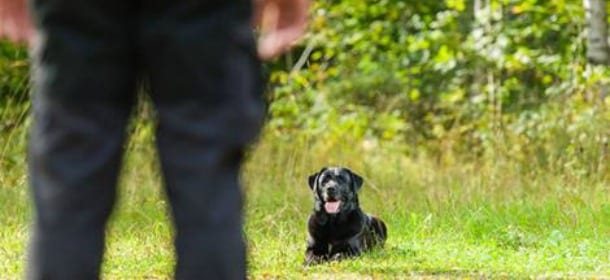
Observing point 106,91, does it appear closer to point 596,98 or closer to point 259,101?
point 259,101

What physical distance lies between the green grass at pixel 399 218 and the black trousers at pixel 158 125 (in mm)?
3848

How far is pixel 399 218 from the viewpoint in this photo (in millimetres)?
8992

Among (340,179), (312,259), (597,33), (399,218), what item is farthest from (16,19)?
(597,33)

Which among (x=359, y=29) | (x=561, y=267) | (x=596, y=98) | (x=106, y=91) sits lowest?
(x=561, y=267)

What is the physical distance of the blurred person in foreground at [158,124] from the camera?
227 cm

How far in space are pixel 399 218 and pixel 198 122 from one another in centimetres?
679

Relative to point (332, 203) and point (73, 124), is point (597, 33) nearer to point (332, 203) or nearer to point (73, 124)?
point (332, 203)

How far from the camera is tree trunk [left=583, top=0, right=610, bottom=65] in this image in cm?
1465

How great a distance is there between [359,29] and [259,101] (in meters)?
17.5

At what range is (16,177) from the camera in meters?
10.1

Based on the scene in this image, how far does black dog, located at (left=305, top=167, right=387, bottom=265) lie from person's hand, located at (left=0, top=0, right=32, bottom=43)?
190 inches

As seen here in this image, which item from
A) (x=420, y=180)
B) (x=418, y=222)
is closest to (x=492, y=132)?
(x=420, y=180)

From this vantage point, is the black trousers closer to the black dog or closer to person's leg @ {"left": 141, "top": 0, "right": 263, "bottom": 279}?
person's leg @ {"left": 141, "top": 0, "right": 263, "bottom": 279}

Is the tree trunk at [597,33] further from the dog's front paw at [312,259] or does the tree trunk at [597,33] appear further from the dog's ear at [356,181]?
the dog's front paw at [312,259]
